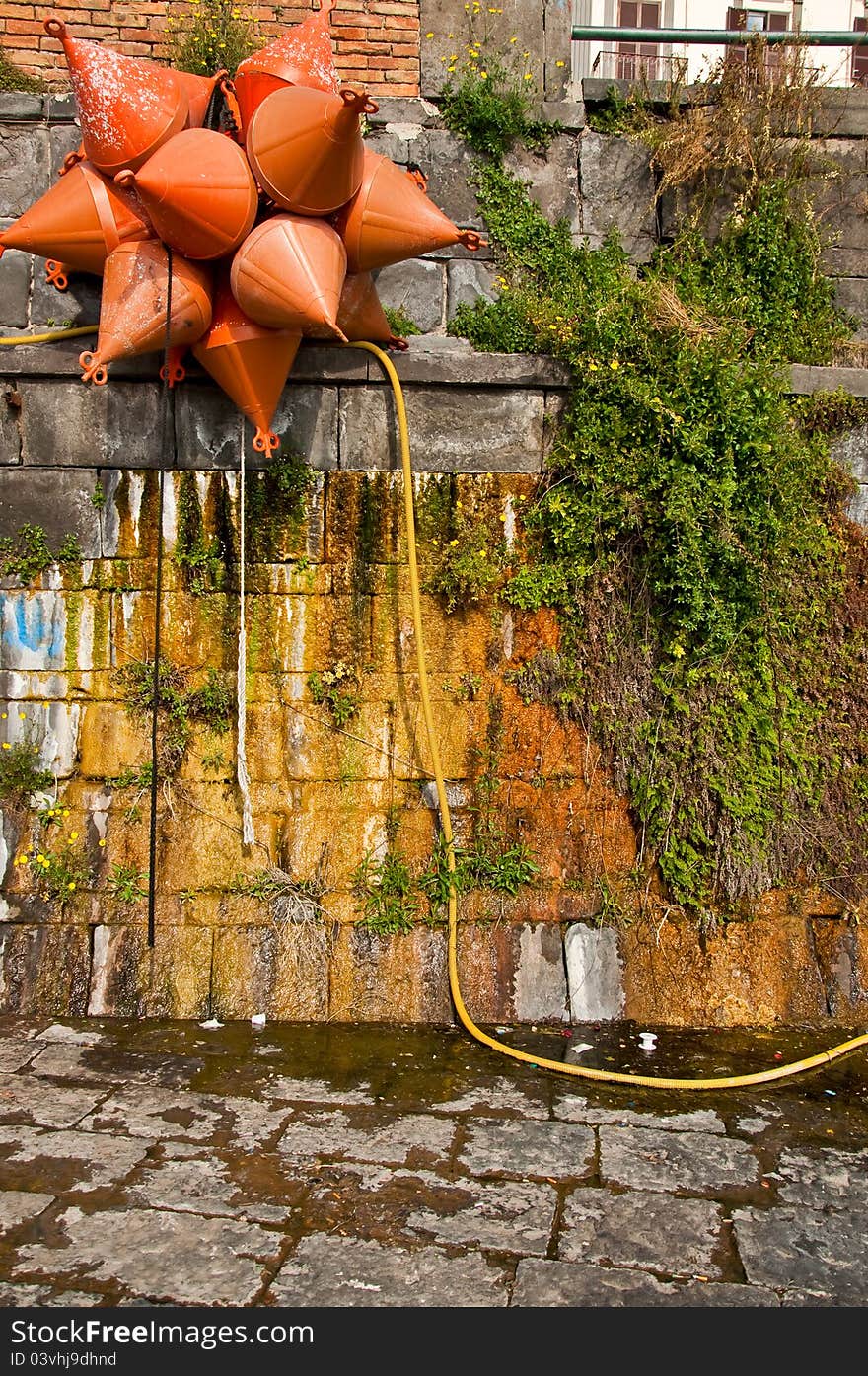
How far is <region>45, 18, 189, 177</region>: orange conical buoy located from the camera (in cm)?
433

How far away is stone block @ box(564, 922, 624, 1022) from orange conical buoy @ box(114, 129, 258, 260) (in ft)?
11.1

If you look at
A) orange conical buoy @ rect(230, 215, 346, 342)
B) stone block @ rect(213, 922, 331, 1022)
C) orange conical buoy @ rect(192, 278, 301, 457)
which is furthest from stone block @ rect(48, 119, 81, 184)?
stone block @ rect(213, 922, 331, 1022)

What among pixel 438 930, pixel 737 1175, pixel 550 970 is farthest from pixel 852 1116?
pixel 438 930

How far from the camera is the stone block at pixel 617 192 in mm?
5422

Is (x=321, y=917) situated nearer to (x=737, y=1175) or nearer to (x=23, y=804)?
(x=23, y=804)

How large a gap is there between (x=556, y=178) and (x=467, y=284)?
0.74 metres

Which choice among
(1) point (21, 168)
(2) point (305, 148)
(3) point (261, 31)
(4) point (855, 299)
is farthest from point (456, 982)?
(3) point (261, 31)

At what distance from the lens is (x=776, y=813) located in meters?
5.04

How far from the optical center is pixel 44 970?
492 cm

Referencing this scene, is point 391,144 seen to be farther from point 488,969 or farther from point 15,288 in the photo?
point 488,969

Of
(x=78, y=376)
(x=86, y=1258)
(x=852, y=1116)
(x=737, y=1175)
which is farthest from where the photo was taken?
(x=78, y=376)

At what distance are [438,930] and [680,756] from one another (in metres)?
1.37

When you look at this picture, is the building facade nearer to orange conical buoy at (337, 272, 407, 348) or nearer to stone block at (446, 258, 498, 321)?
stone block at (446, 258, 498, 321)

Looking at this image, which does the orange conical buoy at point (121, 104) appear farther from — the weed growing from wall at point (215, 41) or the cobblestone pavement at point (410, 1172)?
the cobblestone pavement at point (410, 1172)
